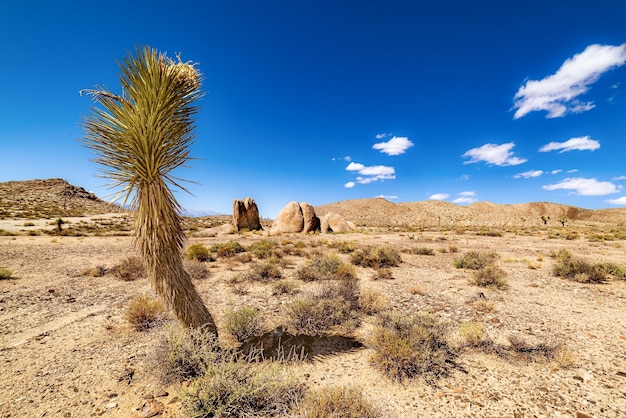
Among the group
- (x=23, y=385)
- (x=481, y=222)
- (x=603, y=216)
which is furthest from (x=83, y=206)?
(x=603, y=216)

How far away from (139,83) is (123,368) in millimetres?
3983

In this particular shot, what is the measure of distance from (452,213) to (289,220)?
6339cm

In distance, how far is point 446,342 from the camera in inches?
171

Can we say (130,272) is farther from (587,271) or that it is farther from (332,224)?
(332,224)

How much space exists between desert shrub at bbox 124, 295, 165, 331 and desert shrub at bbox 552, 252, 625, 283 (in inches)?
468

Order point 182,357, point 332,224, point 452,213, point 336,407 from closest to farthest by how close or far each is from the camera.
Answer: point 336,407 < point 182,357 < point 332,224 < point 452,213

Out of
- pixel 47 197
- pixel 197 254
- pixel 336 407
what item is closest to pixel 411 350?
pixel 336 407

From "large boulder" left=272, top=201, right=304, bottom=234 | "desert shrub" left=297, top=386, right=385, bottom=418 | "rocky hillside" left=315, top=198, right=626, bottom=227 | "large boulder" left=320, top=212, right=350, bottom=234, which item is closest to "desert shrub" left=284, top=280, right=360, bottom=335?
"desert shrub" left=297, top=386, right=385, bottom=418

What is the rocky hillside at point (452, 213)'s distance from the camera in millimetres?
68000

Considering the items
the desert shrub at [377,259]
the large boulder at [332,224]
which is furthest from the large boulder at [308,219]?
the desert shrub at [377,259]

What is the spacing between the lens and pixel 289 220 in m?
29.5

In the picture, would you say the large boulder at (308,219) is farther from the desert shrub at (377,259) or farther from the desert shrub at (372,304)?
the desert shrub at (372,304)

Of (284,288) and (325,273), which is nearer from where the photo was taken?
(284,288)

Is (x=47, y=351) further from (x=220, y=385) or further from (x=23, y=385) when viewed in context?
(x=220, y=385)
